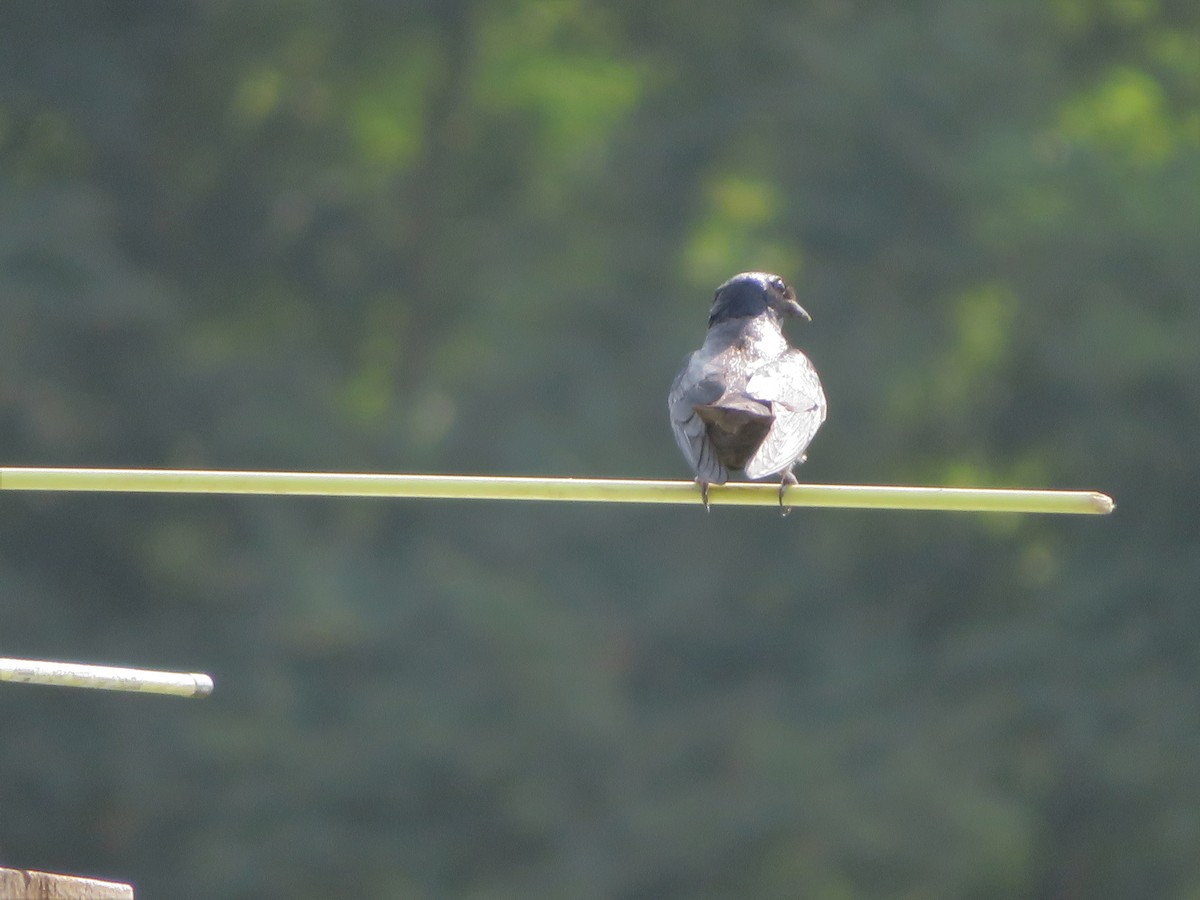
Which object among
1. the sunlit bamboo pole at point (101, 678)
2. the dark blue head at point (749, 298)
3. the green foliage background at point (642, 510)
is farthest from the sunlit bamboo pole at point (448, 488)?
the green foliage background at point (642, 510)

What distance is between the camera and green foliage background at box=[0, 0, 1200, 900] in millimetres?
17375

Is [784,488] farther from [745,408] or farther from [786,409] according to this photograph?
[786,409]

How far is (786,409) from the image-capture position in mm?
6043

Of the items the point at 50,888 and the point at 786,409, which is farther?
the point at 786,409

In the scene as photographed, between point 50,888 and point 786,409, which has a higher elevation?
point 786,409

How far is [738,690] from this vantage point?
18.1m

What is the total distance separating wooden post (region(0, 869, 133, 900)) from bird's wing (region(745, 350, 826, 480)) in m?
2.58

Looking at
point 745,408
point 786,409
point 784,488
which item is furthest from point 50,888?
point 786,409

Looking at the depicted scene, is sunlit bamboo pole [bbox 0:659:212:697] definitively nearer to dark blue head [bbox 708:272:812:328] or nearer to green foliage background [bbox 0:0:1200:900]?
dark blue head [bbox 708:272:812:328]

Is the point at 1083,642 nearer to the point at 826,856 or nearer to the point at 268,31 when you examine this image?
the point at 826,856

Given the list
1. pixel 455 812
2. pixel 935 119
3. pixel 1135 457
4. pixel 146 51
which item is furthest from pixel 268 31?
pixel 1135 457

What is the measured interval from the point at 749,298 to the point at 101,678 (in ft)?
15.8

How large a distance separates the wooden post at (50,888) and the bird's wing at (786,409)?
2.58 meters

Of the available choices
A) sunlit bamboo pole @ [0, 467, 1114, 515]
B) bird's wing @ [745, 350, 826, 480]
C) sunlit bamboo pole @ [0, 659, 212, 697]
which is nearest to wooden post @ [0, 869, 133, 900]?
sunlit bamboo pole @ [0, 659, 212, 697]
